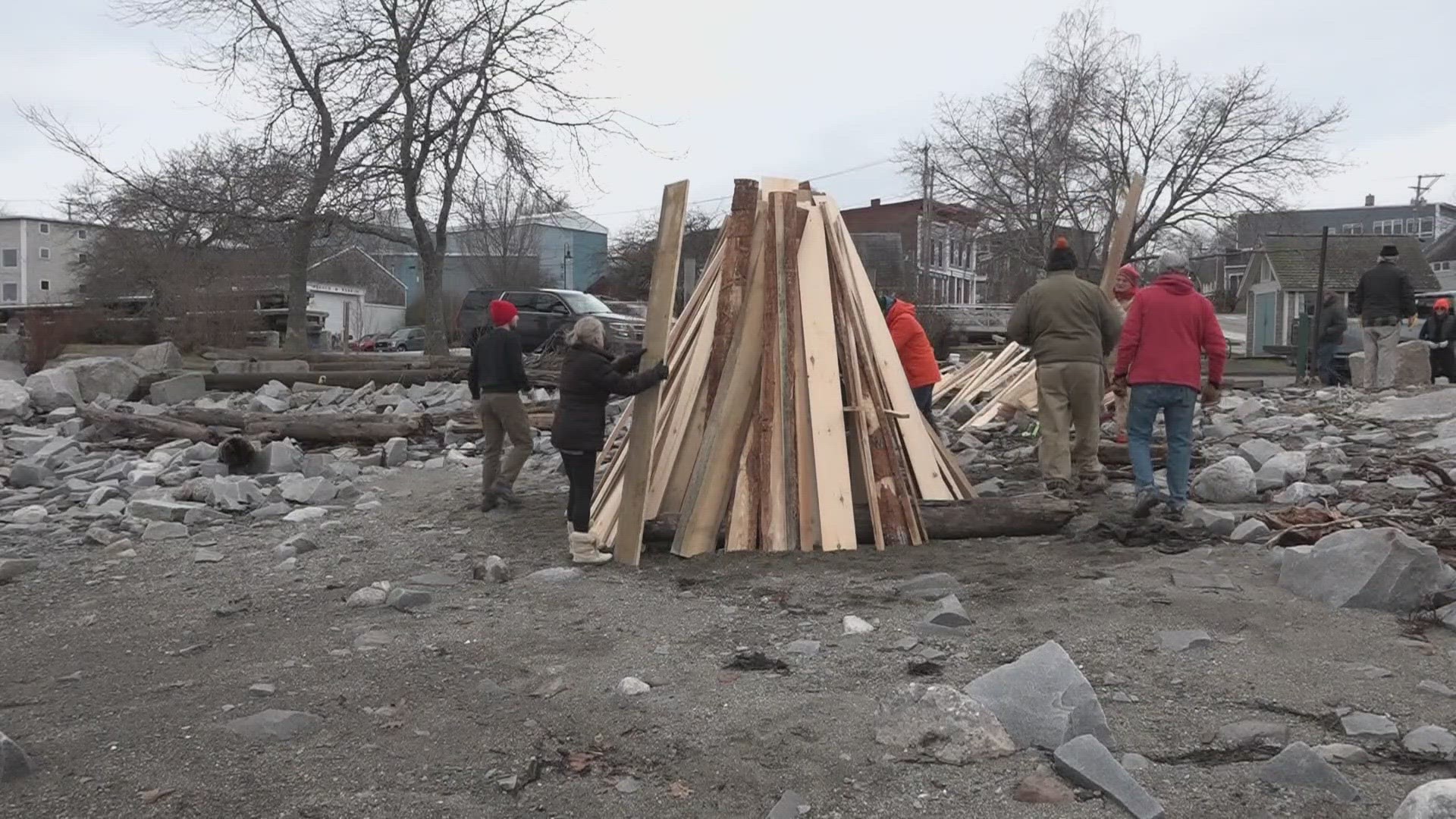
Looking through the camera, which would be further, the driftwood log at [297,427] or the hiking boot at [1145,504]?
the driftwood log at [297,427]

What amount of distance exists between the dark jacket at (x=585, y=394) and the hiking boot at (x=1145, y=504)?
3.05 m

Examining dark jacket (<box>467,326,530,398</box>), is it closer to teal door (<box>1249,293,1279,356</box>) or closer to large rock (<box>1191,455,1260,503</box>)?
large rock (<box>1191,455,1260,503</box>)

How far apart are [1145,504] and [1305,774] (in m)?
3.56

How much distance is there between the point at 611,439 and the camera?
9.59 metres

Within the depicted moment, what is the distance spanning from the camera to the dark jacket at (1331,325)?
1720 cm

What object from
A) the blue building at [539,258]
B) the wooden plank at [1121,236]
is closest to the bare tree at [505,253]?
the blue building at [539,258]

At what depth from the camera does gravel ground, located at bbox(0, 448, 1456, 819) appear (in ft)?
11.3

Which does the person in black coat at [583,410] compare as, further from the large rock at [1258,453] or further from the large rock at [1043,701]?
the large rock at [1258,453]

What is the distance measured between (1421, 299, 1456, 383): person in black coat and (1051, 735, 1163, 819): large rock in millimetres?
14736

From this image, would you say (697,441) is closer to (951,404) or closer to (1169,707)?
(1169,707)

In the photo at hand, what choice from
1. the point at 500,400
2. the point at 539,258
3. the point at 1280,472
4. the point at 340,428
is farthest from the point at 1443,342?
the point at 539,258

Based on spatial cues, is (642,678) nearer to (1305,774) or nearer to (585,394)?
(1305,774)

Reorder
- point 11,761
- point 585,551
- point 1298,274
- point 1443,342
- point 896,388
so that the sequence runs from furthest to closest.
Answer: point 1298,274
point 1443,342
point 896,388
point 585,551
point 11,761

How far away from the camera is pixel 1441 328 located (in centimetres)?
1584
